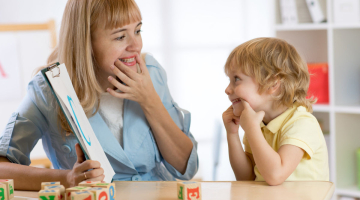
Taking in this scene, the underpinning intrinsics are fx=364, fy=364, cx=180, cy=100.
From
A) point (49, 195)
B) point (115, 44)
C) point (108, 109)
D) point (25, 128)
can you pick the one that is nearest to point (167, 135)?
point (108, 109)

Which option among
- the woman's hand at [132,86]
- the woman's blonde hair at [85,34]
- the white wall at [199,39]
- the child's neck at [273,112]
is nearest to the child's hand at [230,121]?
the child's neck at [273,112]

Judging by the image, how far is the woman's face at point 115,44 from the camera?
118 centimetres

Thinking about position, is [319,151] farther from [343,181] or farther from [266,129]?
[343,181]

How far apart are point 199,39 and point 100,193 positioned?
9.09 ft

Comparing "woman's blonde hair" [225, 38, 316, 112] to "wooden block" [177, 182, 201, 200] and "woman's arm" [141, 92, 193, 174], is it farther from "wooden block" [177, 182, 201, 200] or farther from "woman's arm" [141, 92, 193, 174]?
"wooden block" [177, 182, 201, 200]

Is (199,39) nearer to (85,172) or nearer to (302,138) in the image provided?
(302,138)

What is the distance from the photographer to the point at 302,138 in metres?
1.01

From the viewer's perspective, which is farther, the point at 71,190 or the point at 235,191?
the point at 235,191

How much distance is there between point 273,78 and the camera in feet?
3.68

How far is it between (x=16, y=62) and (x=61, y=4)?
0.77 metres

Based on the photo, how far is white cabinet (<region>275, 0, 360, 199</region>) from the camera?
2203mm

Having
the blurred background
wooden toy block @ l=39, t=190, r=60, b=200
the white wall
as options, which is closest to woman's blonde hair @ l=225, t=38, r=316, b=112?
wooden toy block @ l=39, t=190, r=60, b=200

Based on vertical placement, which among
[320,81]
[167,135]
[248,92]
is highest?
[248,92]

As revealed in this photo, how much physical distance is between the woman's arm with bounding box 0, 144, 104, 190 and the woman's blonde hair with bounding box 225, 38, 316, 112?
0.55m
